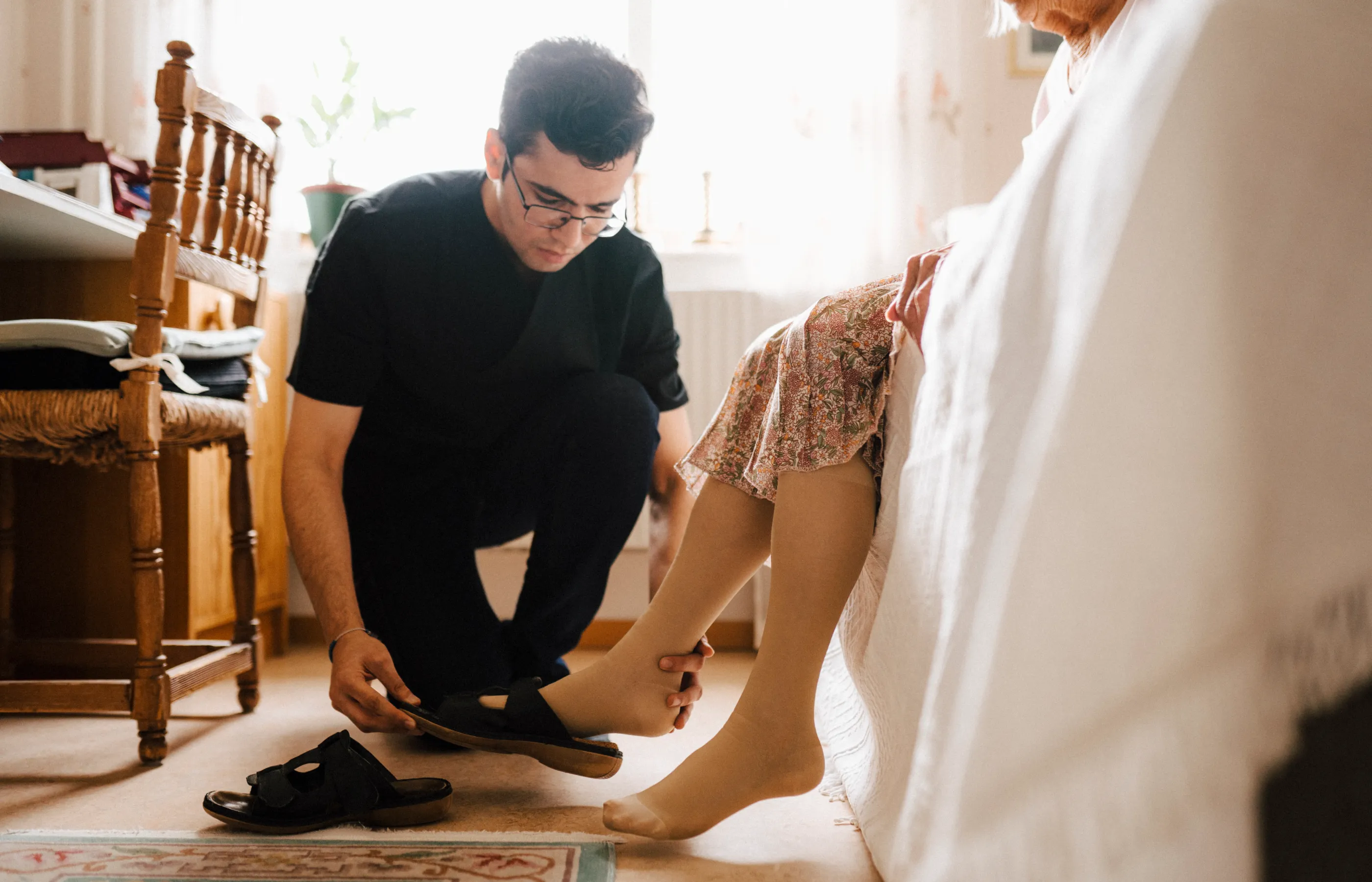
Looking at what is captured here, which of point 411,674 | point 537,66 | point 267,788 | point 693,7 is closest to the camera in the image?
point 267,788

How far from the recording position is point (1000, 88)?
2141 mm

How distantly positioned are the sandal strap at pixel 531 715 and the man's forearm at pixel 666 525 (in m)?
0.30

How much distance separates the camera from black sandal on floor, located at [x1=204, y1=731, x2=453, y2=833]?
2.90 feet

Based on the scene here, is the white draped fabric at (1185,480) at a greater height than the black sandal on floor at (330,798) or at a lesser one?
greater

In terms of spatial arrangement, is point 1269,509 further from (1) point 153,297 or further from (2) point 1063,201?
(1) point 153,297

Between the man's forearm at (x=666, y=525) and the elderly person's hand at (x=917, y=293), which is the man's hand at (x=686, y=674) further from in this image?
the elderly person's hand at (x=917, y=293)

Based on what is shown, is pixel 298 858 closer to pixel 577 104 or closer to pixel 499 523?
pixel 499 523

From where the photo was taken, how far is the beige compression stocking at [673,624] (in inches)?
36.3

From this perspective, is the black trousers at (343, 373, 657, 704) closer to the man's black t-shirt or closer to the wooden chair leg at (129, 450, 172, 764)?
the man's black t-shirt

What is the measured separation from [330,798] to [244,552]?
0.72 metres

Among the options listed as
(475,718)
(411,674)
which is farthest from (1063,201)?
(411,674)

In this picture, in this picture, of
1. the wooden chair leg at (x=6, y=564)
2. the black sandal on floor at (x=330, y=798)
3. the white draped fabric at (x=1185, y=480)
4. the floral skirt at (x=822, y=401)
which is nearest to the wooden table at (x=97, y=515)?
the wooden chair leg at (x=6, y=564)

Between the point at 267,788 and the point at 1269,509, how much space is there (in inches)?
33.9

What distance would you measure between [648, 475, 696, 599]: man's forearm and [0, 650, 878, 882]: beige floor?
242 mm
